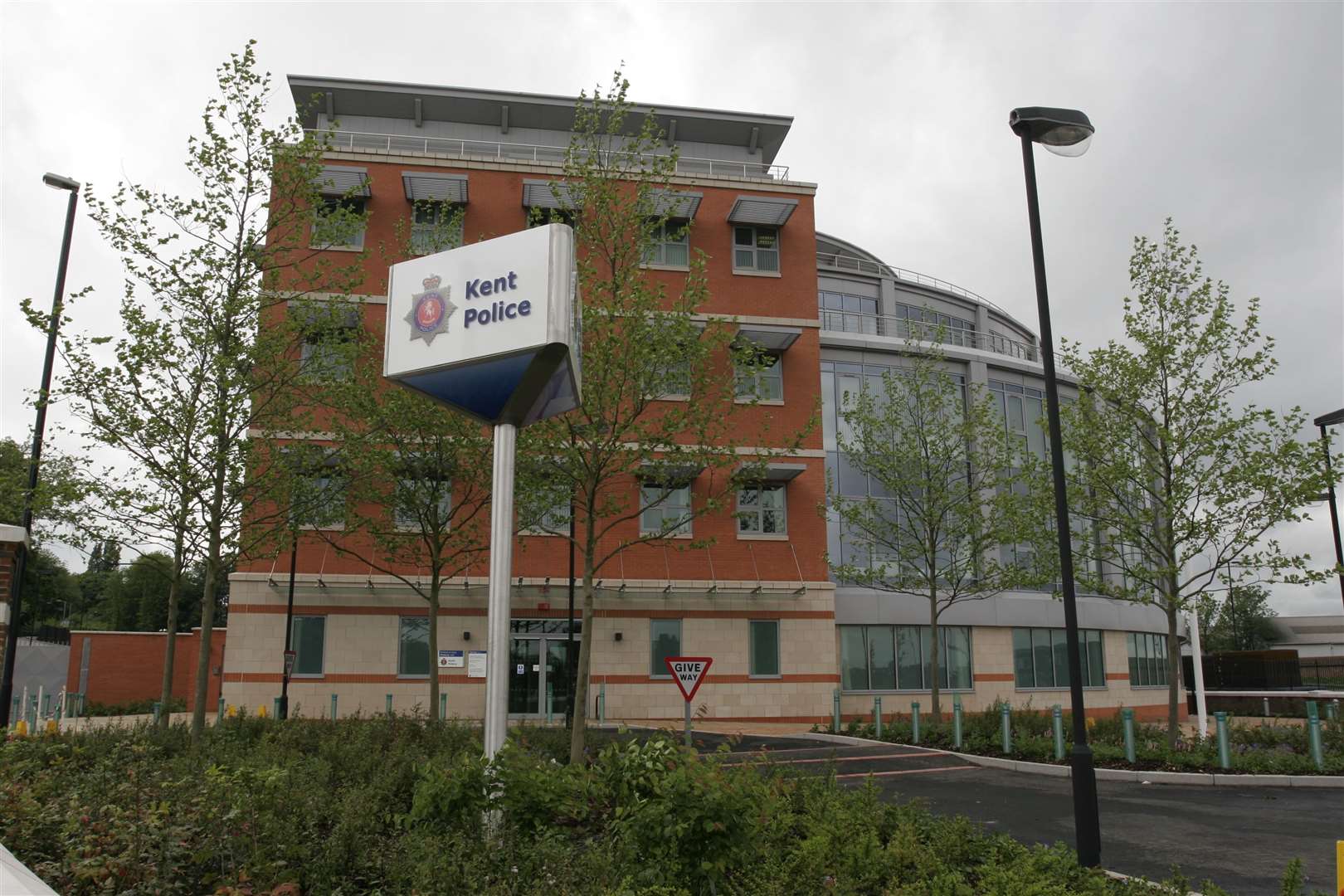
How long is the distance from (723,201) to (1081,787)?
24823 millimetres

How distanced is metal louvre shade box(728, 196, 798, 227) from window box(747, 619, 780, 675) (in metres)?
12.6

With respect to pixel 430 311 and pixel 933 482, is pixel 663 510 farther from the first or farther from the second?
pixel 430 311

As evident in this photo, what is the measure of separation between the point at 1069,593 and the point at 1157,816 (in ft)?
15.9

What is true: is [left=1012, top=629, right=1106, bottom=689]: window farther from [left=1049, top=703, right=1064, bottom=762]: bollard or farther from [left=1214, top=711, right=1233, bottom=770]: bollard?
[left=1214, top=711, right=1233, bottom=770]: bollard

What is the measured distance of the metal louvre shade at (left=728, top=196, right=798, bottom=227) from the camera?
102ft

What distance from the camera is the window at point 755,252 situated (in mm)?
31828

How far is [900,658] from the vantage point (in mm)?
32250

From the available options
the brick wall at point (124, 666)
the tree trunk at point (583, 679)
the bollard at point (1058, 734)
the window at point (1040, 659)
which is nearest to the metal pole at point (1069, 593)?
the tree trunk at point (583, 679)

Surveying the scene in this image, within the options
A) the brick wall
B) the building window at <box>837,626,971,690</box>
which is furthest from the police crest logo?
the brick wall

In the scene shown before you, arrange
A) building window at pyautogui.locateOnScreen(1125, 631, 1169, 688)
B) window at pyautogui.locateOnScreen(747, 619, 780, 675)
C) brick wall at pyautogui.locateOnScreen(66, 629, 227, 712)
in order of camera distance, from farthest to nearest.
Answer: building window at pyautogui.locateOnScreen(1125, 631, 1169, 688) → brick wall at pyautogui.locateOnScreen(66, 629, 227, 712) → window at pyautogui.locateOnScreen(747, 619, 780, 675)

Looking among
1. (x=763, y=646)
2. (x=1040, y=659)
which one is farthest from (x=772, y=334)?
(x=1040, y=659)

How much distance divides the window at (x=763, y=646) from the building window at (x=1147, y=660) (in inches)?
678

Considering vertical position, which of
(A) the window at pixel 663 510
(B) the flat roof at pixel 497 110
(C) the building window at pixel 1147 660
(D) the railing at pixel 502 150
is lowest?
(C) the building window at pixel 1147 660

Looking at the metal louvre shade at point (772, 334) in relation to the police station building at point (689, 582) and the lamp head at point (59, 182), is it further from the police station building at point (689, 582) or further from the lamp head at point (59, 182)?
the lamp head at point (59, 182)
